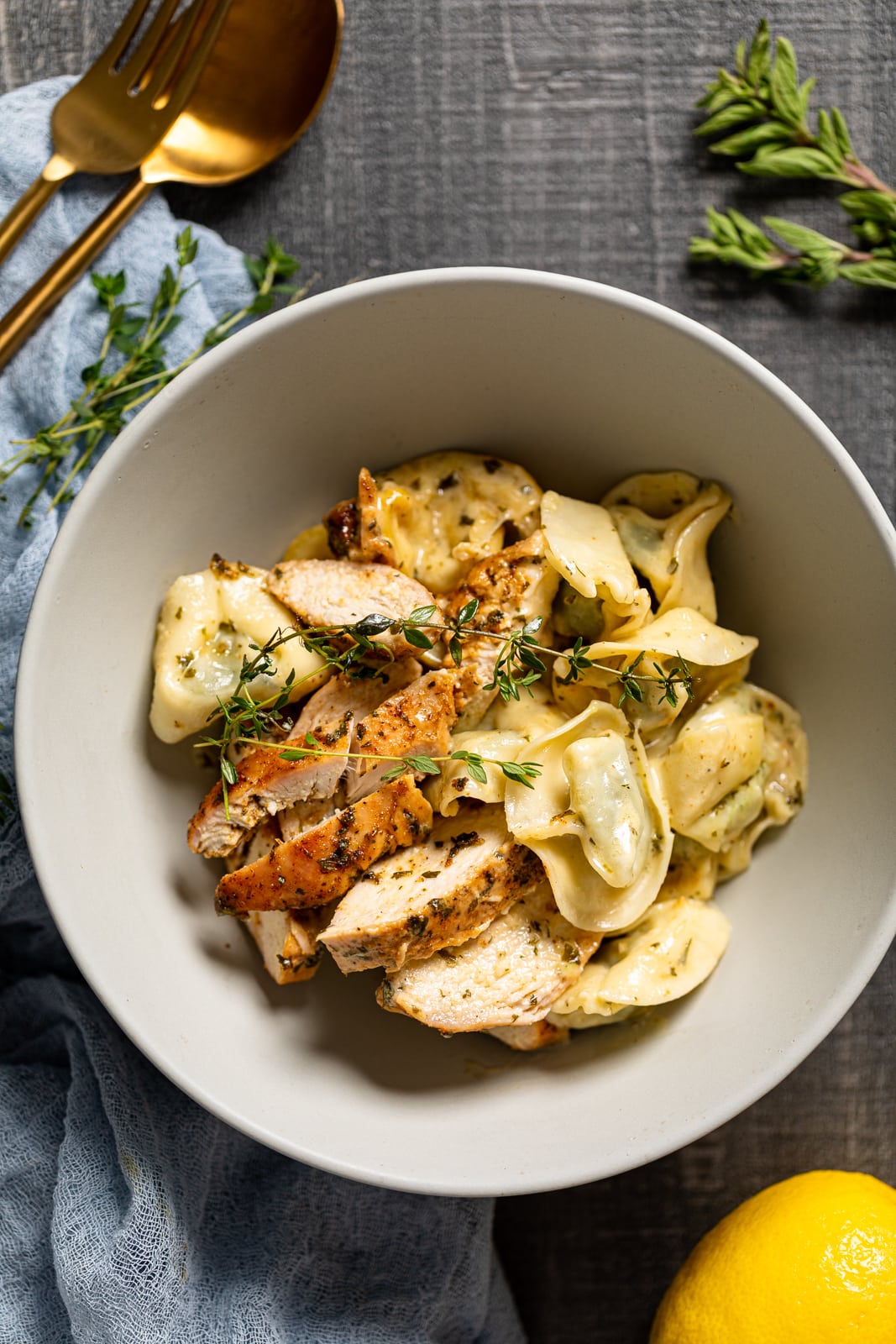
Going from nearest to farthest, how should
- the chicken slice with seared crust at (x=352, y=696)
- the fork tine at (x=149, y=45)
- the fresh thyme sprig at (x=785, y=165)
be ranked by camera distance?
the chicken slice with seared crust at (x=352, y=696), the fork tine at (x=149, y=45), the fresh thyme sprig at (x=785, y=165)

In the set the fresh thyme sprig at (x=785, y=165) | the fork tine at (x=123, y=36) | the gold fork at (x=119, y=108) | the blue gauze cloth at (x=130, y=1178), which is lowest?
the blue gauze cloth at (x=130, y=1178)

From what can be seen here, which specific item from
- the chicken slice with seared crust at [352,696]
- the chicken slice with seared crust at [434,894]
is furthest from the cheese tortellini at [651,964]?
the chicken slice with seared crust at [352,696]

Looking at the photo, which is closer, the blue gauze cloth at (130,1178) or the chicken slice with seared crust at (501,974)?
the chicken slice with seared crust at (501,974)

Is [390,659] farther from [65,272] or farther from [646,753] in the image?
[65,272]

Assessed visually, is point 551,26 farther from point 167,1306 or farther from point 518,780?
point 167,1306

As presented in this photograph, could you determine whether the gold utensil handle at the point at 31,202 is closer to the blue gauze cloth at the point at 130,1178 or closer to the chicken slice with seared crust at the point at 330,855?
the blue gauze cloth at the point at 130,1178

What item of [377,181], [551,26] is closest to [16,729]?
[377,181]

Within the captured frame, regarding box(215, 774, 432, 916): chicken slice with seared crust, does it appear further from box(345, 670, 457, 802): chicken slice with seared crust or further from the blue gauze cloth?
the blue gauze cloth

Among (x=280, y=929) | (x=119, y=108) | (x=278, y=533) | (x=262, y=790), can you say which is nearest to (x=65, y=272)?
(x=119, y=108)

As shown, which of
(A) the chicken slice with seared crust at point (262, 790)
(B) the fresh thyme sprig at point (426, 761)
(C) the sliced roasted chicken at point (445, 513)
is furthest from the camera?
(C) the sliced roasted chicken at point (445, 513)
